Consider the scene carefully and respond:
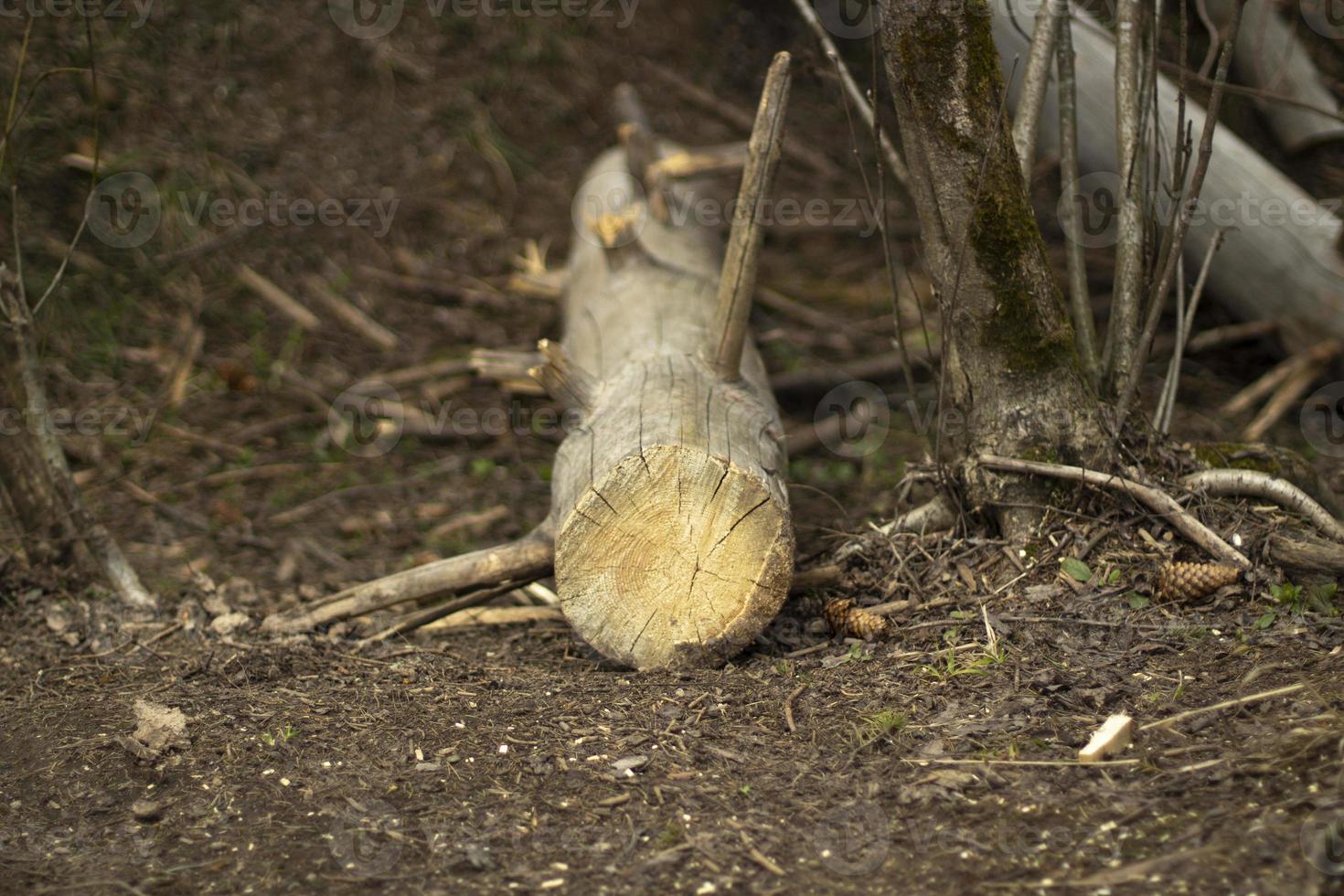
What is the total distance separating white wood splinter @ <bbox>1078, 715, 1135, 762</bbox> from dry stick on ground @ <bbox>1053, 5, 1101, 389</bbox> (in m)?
1.30

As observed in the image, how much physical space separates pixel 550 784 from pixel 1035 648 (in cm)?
131

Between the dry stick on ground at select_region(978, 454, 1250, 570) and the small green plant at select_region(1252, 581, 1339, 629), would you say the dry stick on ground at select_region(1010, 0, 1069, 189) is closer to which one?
the dry stick on ground at select_region(978, 454, 1250, 570)

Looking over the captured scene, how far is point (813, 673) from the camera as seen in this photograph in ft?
10.5

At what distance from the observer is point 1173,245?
3328mm

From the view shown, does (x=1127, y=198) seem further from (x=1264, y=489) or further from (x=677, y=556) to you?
(x=677, y=556)

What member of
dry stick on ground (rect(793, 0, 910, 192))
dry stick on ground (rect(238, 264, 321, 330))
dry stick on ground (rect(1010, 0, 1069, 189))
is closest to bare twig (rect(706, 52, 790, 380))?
dry stick on ground (rect(793, 0, 910, 192))

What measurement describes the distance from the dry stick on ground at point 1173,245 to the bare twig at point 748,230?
120cm

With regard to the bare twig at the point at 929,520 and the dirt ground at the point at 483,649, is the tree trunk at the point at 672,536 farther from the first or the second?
the bare twig at the point at 929,520

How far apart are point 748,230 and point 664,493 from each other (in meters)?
1.06

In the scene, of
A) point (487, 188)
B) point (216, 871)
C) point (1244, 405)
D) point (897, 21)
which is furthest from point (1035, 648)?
point (487, 188)

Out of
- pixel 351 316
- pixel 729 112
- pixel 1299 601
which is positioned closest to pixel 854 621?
pixel 1299 601

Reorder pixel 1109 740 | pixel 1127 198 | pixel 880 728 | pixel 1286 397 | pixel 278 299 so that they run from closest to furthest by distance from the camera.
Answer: pixel 1109 740, pixel 880 728, pixel 1127 198, pixel 1286 397, pixel 278 299

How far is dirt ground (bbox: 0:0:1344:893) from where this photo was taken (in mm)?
2439

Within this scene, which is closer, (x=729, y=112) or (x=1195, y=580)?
(x=1195, y=580)
